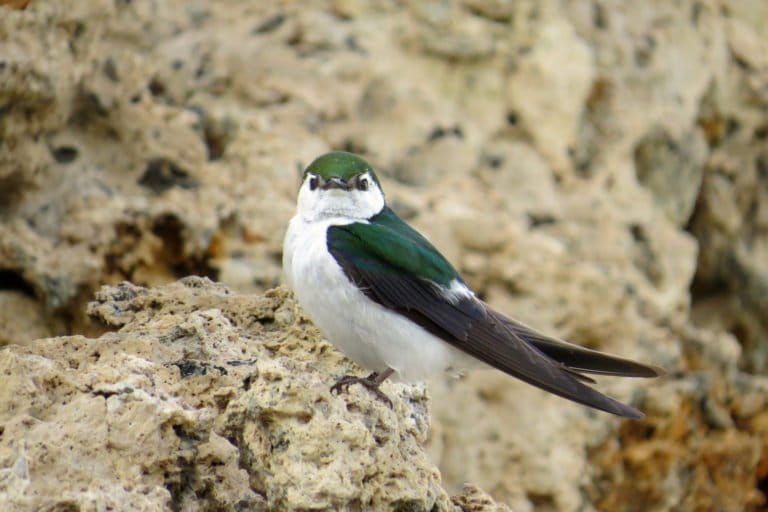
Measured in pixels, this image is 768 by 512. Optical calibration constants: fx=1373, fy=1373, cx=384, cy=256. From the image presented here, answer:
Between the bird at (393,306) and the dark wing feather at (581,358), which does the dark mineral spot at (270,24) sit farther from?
the dark wing feather at (581,358)

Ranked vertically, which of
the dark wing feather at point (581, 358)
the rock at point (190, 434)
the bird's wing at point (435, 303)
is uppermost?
the rock at point (190, 434)

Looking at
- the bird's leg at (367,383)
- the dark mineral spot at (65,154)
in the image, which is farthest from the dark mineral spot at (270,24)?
the bird's leg at (367,383)

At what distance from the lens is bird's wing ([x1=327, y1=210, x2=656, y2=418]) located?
396 centimetres

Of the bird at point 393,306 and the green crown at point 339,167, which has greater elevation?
the green crown at point 339,167

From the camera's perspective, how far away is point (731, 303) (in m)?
7.04

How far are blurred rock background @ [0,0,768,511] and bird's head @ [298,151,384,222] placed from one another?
97 centimetres

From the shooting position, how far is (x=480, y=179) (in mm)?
6188

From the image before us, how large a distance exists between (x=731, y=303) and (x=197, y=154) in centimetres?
297

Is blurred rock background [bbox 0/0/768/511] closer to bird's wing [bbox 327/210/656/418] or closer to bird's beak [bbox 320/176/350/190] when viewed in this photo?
bird's wing [bbox 327/210/656/418]

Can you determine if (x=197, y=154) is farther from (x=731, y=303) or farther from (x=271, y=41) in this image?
(x=731, y=303)

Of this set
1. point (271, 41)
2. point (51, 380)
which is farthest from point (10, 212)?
point (51, 380)

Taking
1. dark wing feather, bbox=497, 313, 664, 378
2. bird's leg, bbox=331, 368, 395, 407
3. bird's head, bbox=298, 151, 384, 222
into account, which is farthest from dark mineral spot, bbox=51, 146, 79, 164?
bird's leg, bbox=331, 368, 395, 407

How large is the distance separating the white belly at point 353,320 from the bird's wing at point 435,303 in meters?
0.03

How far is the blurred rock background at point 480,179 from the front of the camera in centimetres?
527
